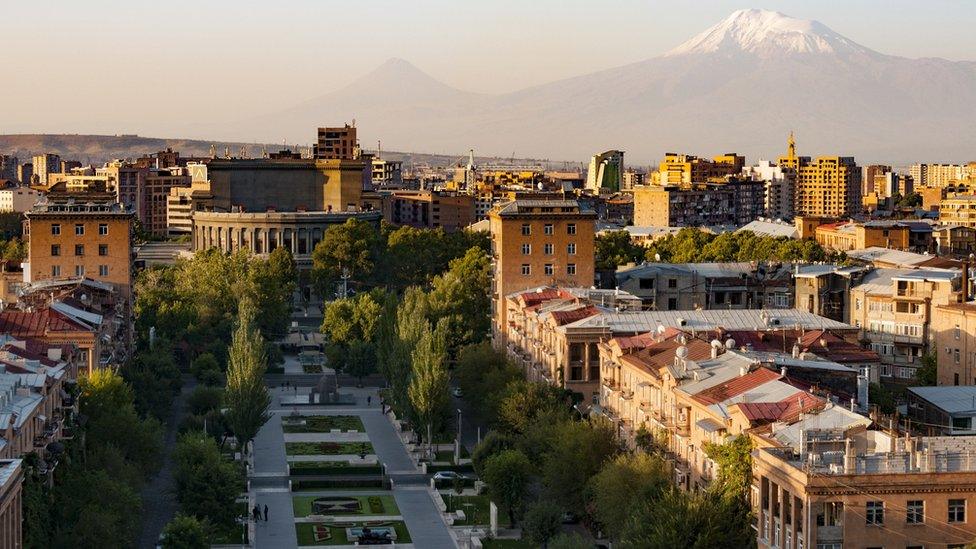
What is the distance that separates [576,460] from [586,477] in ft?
2.28

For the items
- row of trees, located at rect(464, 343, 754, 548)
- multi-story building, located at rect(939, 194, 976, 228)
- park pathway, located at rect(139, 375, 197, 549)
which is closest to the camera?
row of trees, located at rect(464, 343, 754, 548)

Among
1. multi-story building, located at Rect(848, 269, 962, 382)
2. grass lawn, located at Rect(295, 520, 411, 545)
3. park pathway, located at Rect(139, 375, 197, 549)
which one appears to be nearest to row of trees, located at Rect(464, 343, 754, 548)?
grass lawn, located at Rect(295, 520, 411, 545)

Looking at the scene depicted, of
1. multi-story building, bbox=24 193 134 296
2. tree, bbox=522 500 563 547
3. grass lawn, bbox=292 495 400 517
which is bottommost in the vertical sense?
grass lawn, bbox=292 495 400 517

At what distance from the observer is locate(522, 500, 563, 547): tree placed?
64812 mm

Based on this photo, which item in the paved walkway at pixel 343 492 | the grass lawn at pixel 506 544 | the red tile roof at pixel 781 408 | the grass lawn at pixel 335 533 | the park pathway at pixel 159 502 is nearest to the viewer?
the red tile roof at pixel 781 408

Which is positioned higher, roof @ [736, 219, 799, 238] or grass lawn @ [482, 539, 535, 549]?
roof @ [736, 219, 799, 238]

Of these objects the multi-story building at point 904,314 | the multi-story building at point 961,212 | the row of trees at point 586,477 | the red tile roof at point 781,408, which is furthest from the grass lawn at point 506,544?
the multi-story building at point 961,212

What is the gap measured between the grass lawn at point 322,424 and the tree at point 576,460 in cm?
2833

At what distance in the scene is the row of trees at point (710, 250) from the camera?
135000mm

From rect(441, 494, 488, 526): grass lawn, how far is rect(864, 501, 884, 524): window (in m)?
27.6

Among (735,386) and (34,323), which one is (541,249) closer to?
(34,323)

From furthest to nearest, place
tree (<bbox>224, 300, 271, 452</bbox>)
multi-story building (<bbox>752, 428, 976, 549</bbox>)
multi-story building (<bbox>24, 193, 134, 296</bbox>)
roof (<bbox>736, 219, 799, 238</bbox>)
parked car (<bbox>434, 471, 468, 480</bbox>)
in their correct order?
roof (<bbox>736, 219, 799, 238</bbox>) → multi-story building (<bbox>24, 193, 134, 296</bbox>) → tree (<bbox>224, 300, 271, 452</bbox>) → parked car (<bbox>434, 471, 468, 480</bbox>) → multi-story building (<bbox>752, 428, 976, 549</bbox>)

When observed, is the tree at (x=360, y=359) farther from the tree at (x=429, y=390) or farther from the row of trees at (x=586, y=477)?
the tree at (x=429, y=390)

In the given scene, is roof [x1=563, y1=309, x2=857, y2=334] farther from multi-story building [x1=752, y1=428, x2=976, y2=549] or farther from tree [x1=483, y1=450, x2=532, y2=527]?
multi-story building [x1=752, y1=428, x2=976, y2=549]
